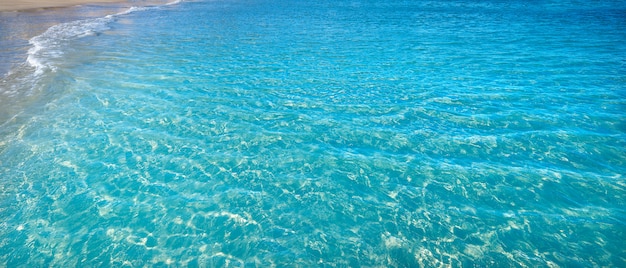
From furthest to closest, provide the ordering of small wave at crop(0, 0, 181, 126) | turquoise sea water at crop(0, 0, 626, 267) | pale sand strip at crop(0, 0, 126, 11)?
pale sand strip at crop(0, 0, 126, 11) < small wave at crop(0, 0, 181, 126) < turquoise sea water at crop(0, 0, 626, 267)

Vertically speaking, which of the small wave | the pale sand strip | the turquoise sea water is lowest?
the turquoise sea water

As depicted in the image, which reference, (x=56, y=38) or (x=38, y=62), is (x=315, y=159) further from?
(x=56, y=38)

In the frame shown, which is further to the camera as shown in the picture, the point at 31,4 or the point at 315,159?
the point at 31,4

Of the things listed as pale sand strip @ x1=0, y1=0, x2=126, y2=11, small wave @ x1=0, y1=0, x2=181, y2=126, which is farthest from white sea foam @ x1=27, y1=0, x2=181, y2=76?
pale sand strip @ x1=0, y1=0, x2=126, y2=11

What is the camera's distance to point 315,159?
46.0 feet

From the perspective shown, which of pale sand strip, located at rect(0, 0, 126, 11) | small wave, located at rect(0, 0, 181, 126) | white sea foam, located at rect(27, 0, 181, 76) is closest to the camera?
small wave, located at rect(0, 0, 181, 126)

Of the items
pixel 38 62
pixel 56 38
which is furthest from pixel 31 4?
pixel 38 62

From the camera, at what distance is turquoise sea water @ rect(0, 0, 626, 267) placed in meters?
10.0

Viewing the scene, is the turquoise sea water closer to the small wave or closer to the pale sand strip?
the small wave

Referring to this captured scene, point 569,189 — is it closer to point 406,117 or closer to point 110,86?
point 406,117

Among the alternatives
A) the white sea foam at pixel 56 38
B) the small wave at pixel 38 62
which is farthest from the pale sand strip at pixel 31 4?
the small wave at pixel 38 62

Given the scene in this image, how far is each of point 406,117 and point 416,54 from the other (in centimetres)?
1423

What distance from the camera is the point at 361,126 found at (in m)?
16.5

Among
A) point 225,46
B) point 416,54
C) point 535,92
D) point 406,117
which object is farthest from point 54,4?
point 535,92
